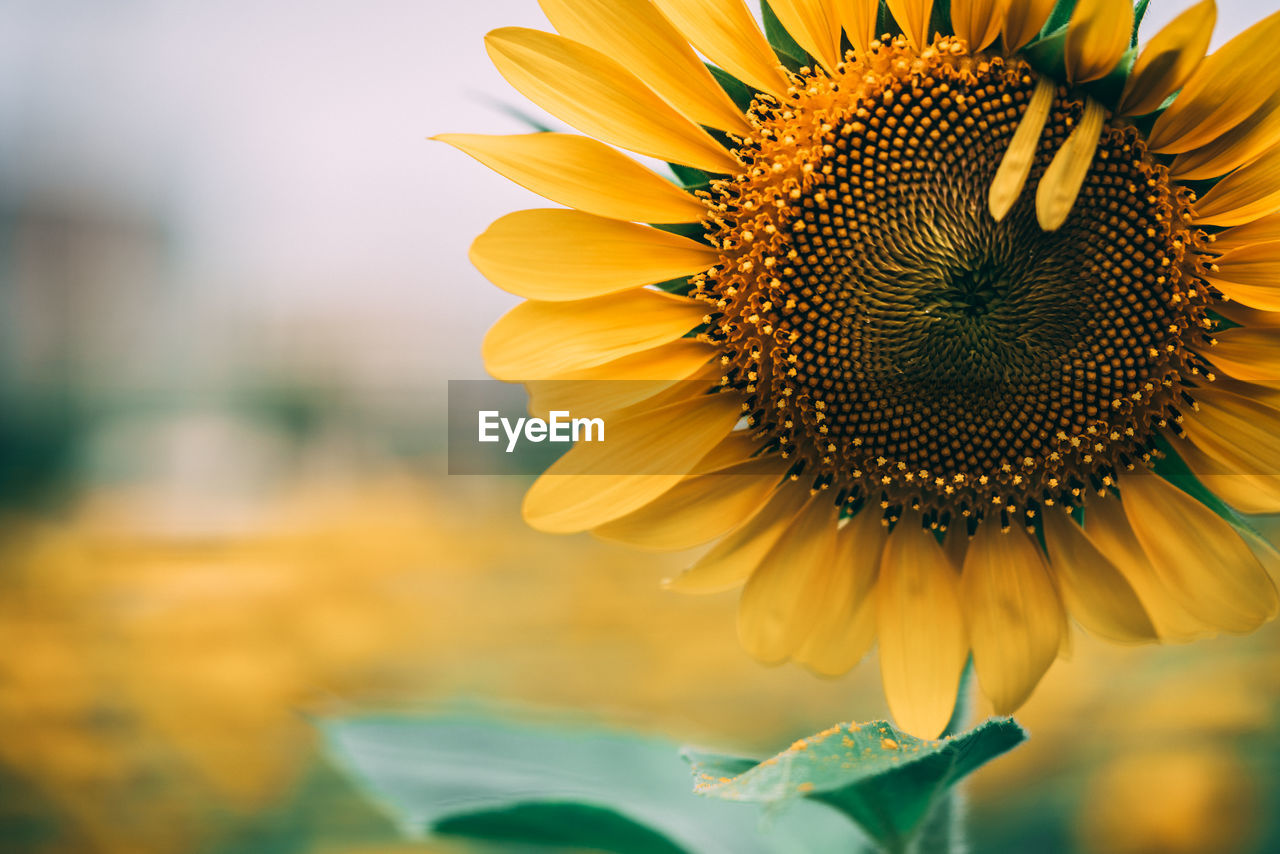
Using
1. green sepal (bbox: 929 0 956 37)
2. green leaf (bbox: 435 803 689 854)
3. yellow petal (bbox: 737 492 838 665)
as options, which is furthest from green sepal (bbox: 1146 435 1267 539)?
green leaf (bbox: 435 803 689 854)

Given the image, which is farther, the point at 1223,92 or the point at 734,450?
the point at 734,450

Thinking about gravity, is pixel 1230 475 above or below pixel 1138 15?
below

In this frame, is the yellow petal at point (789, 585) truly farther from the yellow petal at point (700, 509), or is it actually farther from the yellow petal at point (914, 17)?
the yellow petal at point (914, 17)

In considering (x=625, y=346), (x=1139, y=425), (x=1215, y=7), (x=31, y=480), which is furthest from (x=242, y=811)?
(x=1215, y=7)

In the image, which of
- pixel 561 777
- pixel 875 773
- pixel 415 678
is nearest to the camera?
pixel 875 773

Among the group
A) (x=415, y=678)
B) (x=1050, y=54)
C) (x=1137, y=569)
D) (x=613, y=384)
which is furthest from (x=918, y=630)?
(x=415, y=678)

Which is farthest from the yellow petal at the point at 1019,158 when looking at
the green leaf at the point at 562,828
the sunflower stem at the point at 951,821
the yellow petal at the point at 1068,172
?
the green leaf at the point at 562,828

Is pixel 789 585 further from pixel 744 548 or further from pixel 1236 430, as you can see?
pixel 1236 430

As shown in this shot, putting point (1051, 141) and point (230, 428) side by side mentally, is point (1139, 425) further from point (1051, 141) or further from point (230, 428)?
point (230, 428)
